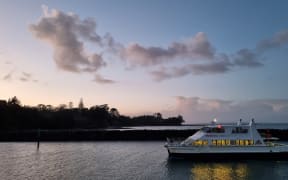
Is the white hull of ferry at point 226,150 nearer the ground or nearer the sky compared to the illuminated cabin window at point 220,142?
nearer the ground

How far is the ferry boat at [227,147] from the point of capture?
41.3 metres

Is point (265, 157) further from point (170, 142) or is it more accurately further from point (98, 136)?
point (98, 136)

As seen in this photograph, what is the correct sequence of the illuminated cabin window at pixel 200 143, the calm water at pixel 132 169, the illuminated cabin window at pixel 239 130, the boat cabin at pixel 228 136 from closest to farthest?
the calm water at pixel 132 169 → the illuminated cabin window at pixel 200 143 → the boat cabin at pixel 228 136 → the illuminated cabin window at pixel 239 130

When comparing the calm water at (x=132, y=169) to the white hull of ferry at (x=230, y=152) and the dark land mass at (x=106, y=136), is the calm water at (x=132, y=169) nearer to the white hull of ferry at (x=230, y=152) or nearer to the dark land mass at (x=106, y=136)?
the white hull of ferry at (x=230, y=152)

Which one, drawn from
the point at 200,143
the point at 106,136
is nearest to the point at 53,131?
the point at 106,136

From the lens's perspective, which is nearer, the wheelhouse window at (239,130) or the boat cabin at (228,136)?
the boat cabin at (228,136)

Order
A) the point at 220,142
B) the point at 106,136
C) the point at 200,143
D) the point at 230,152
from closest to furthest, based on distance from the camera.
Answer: the point at 230,152 → the point at 200,143 → the point at 220,142 → the point at 106,136

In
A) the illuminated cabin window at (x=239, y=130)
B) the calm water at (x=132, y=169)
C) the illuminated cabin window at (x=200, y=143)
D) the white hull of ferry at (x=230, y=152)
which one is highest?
the illuminated cabin window at (x=239, y=130)

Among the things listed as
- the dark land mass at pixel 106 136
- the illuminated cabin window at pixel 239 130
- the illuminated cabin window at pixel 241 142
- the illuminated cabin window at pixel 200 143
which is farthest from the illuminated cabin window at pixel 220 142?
the dark land mass at pixel 106 136

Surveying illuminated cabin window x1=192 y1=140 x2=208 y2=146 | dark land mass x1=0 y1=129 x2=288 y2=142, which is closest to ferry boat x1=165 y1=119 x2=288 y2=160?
illuminated cabin window x1=192 y1=140 x2=208 y2=146

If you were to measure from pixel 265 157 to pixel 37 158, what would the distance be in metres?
33.3

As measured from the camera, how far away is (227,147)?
136ft

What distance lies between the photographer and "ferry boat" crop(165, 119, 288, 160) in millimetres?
41281

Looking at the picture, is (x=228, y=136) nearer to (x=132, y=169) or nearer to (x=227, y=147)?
(x=227, y=147)
